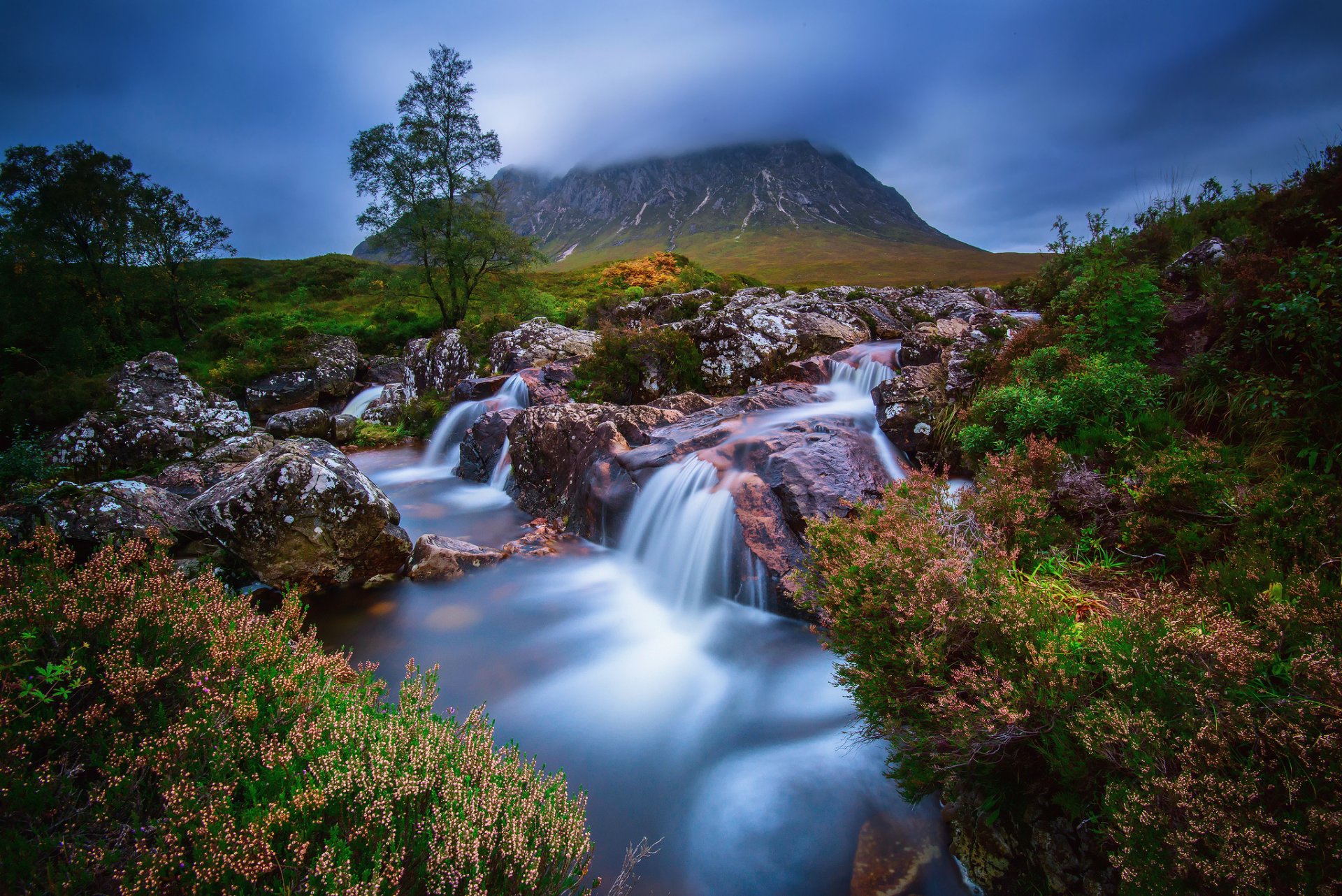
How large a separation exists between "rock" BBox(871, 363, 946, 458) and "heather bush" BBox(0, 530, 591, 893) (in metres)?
8.54

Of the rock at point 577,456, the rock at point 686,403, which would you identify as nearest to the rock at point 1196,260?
the rock at point 686,403

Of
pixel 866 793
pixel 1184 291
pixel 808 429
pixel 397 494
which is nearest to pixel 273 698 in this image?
pixel 866 793

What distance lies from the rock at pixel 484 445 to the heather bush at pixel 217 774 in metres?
11.1

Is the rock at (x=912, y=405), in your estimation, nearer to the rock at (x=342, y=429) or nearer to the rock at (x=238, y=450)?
the rock at (x=238, y=450)

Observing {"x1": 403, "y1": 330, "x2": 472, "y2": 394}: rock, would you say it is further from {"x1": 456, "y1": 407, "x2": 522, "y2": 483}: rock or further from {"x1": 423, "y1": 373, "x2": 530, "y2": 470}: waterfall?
{"x1": 456, "y1": 407, "x2": 522, "y2": 483}: rock

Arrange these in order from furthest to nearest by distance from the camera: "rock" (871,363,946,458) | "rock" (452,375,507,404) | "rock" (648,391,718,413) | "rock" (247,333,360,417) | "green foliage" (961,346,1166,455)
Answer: "rock" (247,333,360,417) → "rock" (452,375,507,404) → "rock" (648,391,718,413) → "rock" (871,363,946,458) → "green foliage" (961,346,1166,455)

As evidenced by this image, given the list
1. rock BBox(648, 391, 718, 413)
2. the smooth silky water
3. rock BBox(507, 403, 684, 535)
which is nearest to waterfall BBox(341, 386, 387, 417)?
rock BBox(507, 403, 684, 535)

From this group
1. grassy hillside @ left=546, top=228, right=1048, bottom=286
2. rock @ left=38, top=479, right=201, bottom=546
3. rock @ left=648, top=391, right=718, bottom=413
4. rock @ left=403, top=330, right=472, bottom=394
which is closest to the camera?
rock @ left=38, top=479, right=201, bottom=546

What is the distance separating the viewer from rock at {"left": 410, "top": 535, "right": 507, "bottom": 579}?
889 centimetres

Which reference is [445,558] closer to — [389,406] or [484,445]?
[484,445]

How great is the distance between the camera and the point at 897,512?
183 inches

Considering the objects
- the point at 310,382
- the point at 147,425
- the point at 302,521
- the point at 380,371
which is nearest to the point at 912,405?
the point at 302,521

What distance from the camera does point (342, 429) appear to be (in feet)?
62.5

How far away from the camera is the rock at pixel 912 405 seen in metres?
9.41
